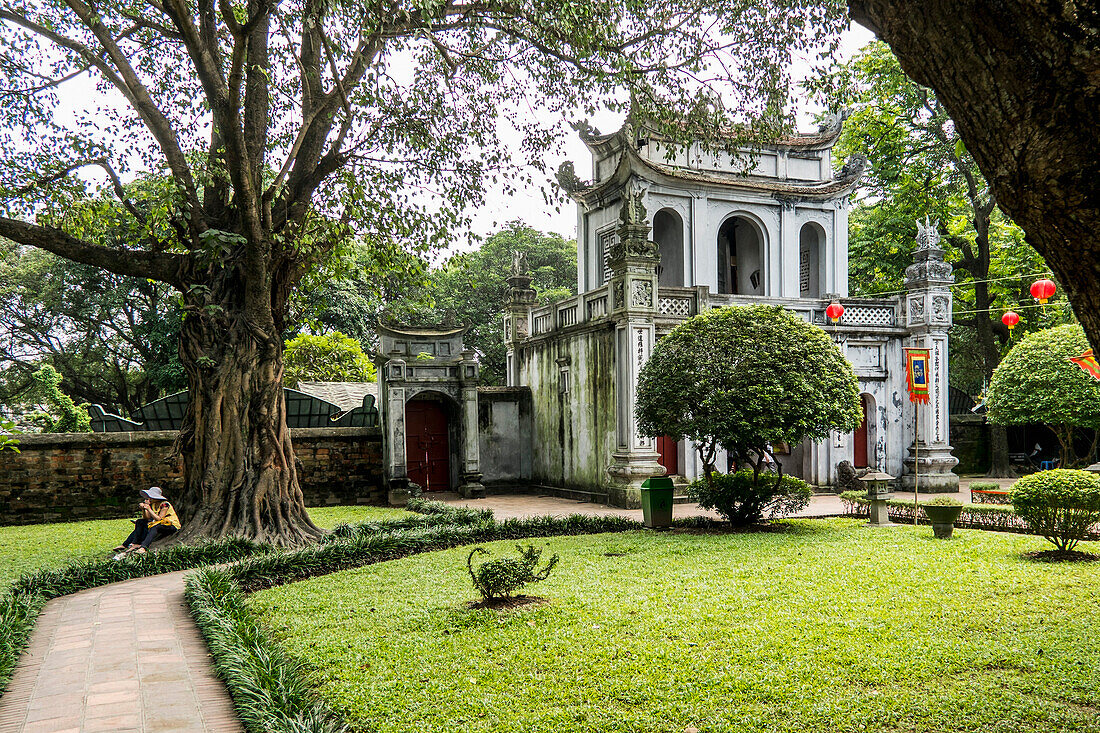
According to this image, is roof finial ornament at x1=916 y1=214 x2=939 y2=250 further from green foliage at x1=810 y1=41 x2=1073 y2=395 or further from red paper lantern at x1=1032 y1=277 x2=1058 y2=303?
red paper lantern at x1=1032 y1=277 x2=1058 y2=303

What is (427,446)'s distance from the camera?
1873 cm

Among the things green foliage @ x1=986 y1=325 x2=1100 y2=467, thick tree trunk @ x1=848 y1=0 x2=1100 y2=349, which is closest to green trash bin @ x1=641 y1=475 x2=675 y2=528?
thick tree trunk @ x1=848 y1=0 x2=1100 y2=349

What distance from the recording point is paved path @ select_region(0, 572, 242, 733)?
445 centimetres

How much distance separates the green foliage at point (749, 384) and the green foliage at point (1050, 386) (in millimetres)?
8425

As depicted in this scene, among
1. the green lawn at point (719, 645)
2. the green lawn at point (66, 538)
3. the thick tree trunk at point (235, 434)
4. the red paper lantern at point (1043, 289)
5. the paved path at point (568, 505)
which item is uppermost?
the red paper lantern at point (1043, 289)

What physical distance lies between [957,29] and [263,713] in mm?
4597

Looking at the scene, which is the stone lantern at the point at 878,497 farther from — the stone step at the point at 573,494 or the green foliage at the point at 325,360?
the green foliage at the point at 325,360

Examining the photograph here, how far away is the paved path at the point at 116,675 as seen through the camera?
4.45 metres

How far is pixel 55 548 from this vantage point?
1072 centimetres

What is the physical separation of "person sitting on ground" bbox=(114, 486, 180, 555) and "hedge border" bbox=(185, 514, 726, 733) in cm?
164

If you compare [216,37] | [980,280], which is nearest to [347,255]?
[216,37]

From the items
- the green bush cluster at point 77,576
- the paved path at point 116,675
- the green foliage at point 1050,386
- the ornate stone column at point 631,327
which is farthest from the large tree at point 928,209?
the paved path at point 116,675

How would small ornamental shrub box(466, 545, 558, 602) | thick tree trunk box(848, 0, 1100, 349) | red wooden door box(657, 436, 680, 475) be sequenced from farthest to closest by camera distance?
red wooden door box(657, 436, 680, 475)
small ornamental shrub box(466, 545, 558, 602)
thick tree trunk box(848, 0, 1100, 349)

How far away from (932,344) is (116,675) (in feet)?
59.1
